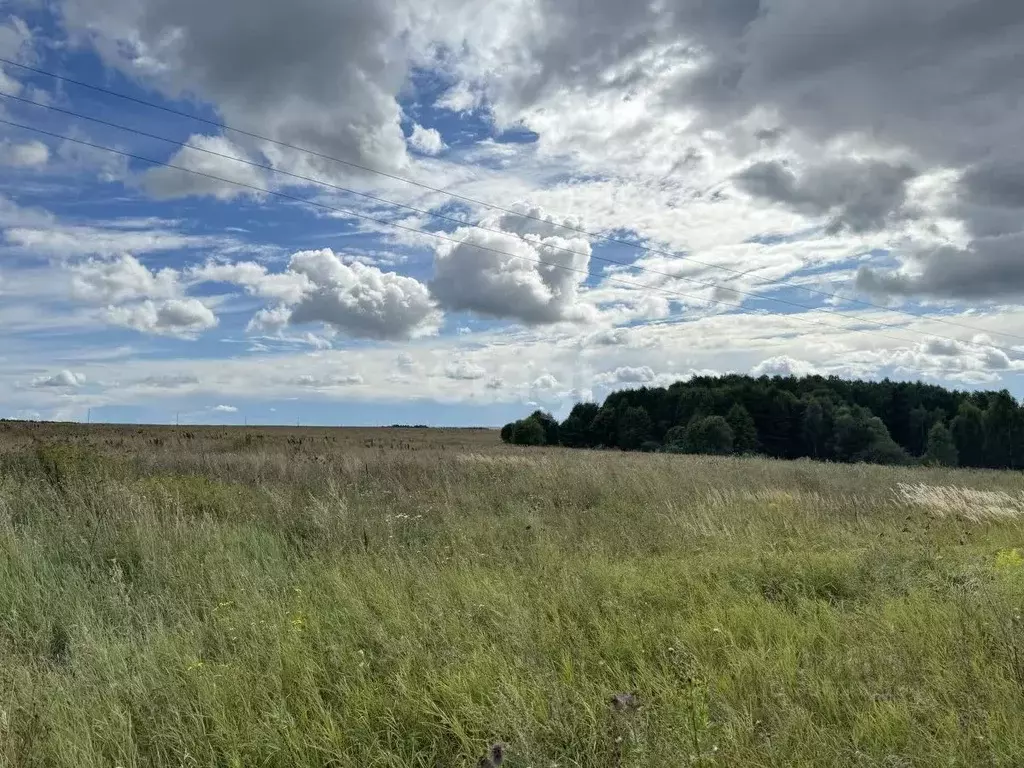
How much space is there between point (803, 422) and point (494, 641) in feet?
261

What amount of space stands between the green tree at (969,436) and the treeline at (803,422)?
88 mm

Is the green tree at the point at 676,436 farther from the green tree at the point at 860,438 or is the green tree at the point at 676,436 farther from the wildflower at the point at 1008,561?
the wildflower at the point at 1008,561

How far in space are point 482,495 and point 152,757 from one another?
9193 mm

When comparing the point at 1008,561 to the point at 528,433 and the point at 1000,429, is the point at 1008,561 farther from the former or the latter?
the point at 1000,429

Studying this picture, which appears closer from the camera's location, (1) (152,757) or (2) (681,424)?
(1) (152,757)

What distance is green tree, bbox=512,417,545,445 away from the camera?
80688 millimetres

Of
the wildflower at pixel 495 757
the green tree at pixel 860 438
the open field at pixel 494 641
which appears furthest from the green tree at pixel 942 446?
the wildflower at pixel 495 757

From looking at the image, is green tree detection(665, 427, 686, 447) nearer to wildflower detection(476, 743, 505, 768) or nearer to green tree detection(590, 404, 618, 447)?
green tree detection(590, 404, 618, 447)

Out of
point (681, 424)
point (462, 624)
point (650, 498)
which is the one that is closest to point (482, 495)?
point (650, 498)

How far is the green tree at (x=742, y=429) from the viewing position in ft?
237

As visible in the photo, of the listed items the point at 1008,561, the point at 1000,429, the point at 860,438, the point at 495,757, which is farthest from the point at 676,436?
the point at 495,757

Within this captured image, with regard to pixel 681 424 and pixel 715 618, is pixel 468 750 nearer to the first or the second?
pixel 715 618

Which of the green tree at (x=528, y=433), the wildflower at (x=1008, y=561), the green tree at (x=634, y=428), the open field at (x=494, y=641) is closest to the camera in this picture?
the open field at (x=494, y=641)

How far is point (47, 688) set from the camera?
151 inches
